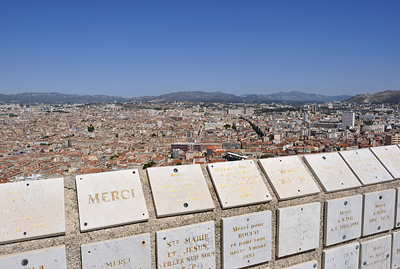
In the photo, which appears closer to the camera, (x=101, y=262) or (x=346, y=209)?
(x=101, y=262)

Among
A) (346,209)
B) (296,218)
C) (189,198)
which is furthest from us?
(346,209)

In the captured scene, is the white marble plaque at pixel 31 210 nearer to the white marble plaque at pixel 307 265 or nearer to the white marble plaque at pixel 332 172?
the white marble plaque at pixel 307 265

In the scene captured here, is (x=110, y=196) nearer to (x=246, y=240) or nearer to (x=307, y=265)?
(x=246, y=240)

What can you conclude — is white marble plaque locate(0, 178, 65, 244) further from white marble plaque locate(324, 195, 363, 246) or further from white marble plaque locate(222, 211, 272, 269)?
white marble plaque locate(324, 195, 363, 246)

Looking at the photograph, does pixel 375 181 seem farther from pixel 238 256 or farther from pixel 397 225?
pixel 238 256

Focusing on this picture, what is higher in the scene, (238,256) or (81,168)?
(238,256)

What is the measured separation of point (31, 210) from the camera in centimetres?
181

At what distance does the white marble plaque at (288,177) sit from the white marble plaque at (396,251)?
3.04 feet

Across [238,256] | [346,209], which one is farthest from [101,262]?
[346,209]

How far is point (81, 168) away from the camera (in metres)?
22.2

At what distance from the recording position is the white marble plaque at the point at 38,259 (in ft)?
5.48

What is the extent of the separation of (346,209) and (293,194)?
0.50 metres

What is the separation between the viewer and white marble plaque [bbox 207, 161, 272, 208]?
7.31 ft

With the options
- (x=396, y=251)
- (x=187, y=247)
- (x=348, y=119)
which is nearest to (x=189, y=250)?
(x=187, y=247)
